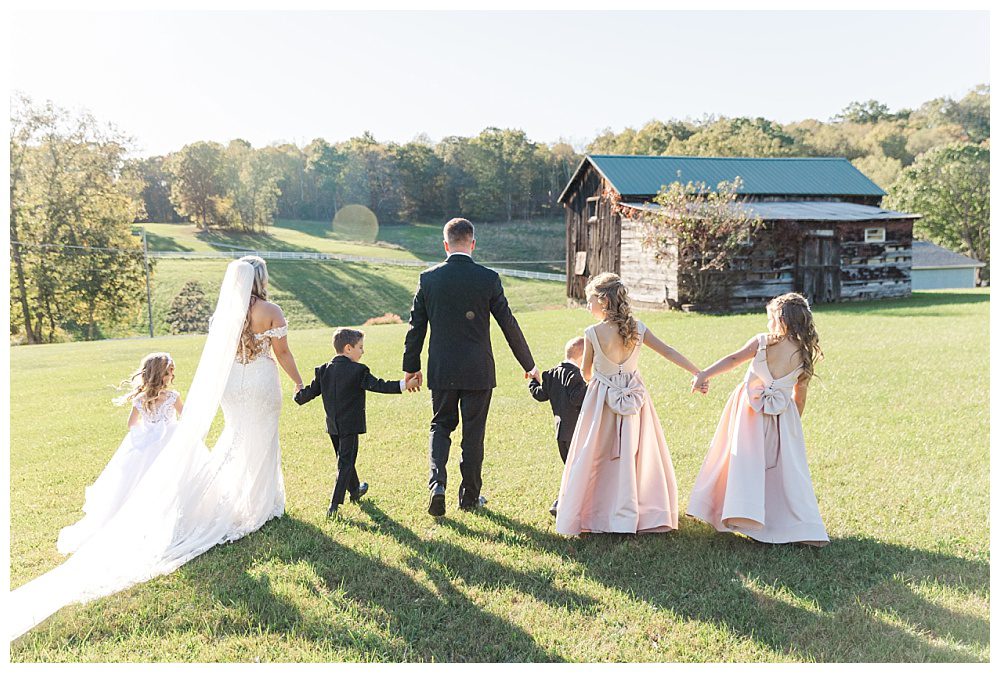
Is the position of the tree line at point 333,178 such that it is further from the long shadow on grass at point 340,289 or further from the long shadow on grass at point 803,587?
the long shadow on grass at point 803,587

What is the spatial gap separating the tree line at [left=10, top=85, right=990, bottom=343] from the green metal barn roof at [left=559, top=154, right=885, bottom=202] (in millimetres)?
22022

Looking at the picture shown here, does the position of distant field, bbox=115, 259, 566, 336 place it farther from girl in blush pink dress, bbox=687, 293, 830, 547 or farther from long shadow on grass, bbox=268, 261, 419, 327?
girl in blush pink dress, bbox=687, 293, 830, 547

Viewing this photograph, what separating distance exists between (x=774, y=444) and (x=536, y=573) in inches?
76.1

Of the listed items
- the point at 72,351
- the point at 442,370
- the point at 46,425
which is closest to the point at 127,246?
the point at 72,351

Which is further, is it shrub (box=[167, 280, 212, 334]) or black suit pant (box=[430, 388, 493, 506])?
shrub (box=[167, 280, 212, 334])

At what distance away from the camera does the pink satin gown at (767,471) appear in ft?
16.8

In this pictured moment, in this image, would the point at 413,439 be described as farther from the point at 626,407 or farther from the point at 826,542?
the point at 826,542

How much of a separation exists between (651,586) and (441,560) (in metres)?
1.37

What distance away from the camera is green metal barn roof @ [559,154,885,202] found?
2877 centimetres

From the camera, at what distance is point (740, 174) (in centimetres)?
3023

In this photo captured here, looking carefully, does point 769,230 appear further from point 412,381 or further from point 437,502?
point 437,502

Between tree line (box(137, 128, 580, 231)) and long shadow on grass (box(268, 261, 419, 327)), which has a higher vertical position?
tree line (box(137, 128, 580, 231))

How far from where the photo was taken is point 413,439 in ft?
28.4

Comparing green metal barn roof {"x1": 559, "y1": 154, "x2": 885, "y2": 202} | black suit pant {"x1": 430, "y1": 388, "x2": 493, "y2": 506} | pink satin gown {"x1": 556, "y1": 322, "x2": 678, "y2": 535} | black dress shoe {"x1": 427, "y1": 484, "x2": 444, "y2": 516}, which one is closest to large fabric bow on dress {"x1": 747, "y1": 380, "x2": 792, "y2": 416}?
pink satin gown {"x1": 556, "y1": 322, "x2": 678, "y2": 535}
